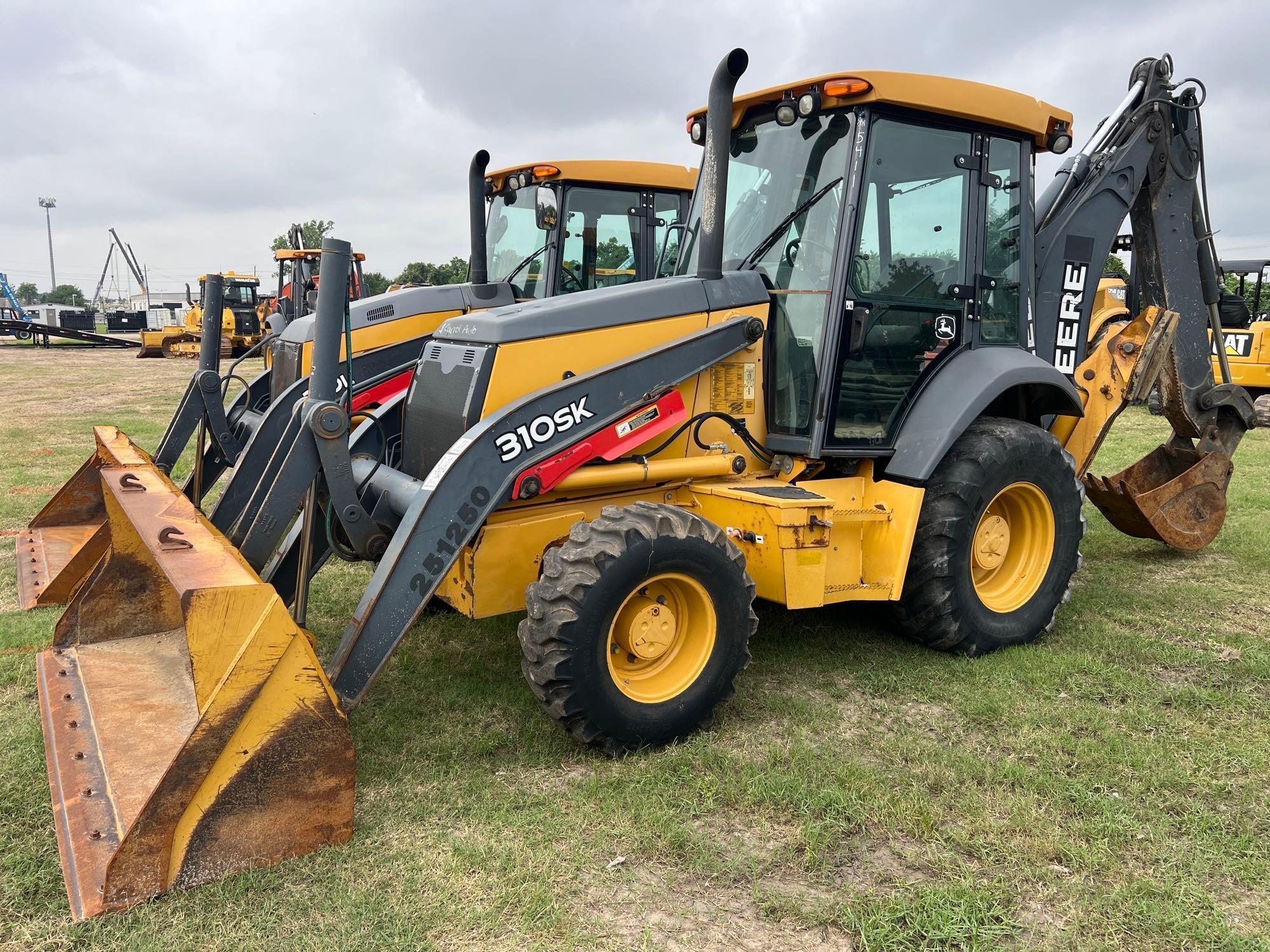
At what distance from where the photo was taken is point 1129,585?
6.00 meters

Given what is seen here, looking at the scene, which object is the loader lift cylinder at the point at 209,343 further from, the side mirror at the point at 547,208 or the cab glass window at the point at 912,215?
the cab glass window at the point at 912,215

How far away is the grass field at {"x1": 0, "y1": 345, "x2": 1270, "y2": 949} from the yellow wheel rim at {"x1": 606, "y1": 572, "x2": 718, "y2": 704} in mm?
264

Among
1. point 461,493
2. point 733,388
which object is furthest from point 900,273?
point 461,493

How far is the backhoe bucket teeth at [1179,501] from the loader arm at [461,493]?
12.7 feet

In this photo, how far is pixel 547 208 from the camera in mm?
7883

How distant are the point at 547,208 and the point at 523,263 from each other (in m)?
0.51

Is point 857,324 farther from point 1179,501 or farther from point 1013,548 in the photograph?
point 1179,501

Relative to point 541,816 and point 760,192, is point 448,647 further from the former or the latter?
point 760,192

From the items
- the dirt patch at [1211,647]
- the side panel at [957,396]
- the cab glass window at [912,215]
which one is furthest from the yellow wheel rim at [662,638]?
the dirt patch at [1211,647]

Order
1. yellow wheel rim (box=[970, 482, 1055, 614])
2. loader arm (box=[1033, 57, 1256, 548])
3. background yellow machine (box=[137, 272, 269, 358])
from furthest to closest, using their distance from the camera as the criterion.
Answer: background yellow machine (box=[137, 272, 269, 358]) < loader arm (box=[1033, 57, 1256, 548]) < yellow wheel rim (box=[970, 482, 1055, 614])

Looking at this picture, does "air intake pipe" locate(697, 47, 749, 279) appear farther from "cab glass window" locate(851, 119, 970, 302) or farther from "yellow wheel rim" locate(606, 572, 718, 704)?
"yellow wheel rim" locate(606, 572, 718, 704)

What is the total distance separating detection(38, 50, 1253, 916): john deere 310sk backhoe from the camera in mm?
2951

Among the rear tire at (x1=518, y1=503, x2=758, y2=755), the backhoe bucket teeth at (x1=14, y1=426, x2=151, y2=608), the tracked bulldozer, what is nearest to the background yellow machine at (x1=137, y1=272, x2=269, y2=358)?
the tracked bulldozer

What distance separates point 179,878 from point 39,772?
3.66 feet
